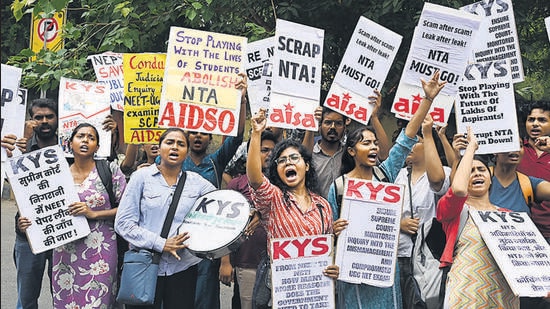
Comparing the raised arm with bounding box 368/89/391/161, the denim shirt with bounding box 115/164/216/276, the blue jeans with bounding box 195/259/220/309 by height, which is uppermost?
the raised arm with bounding box 368/89/391/161

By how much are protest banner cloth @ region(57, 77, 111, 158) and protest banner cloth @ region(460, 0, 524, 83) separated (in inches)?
127

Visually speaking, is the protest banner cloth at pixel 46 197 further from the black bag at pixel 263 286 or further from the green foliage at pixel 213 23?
the green foliage at pixel 213 23

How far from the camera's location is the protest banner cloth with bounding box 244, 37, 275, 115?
24.2 ft

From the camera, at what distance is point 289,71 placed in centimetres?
639

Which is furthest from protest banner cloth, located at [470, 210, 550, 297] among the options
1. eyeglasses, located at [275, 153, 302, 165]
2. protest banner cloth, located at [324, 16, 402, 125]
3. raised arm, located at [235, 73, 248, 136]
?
raised arm, located at [235, 73, 248, 136]

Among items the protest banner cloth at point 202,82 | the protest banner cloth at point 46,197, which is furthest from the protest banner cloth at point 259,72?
the protest banner cloth at point 46,197

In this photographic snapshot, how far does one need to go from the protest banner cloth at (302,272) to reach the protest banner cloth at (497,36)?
245cm

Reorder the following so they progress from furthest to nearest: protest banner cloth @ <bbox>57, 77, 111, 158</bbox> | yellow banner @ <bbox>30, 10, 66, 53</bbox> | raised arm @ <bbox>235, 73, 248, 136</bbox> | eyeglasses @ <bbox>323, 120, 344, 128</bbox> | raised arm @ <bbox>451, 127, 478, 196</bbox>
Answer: yellow banner @ <bbox>30, 10, 66, 53</bbox>
protest banner cloth @ <bbox>57, 77, 111, 158</bbox>
eyeglasses @ <bbox>323, 120, 344, 128</bbox>
raised arm @ <bbox>235, 73, 248, 136</bbox>
raised arm @ <bbox>451, 127, 478, 196</bbox>

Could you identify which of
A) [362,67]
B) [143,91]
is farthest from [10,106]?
[362,67]

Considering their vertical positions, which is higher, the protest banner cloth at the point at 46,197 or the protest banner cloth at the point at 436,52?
the protest banner cloth at the point at 436,52

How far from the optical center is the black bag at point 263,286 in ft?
18.0

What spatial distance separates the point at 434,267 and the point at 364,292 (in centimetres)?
48

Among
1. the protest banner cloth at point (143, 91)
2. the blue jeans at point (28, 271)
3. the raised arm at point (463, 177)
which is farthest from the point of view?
the protest banner cloth at point (143, 91)

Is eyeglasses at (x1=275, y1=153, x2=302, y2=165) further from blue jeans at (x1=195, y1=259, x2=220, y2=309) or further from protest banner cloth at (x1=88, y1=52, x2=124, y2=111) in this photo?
protest banner cloth at (x1=88, y1=52, x2=124, y2=111)
